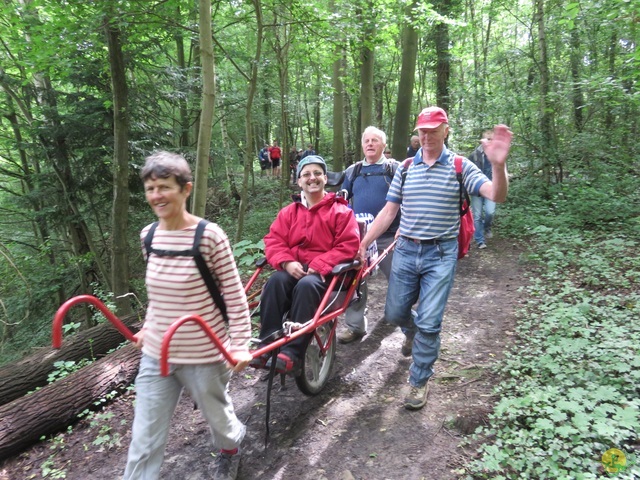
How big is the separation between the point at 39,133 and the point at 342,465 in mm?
8715

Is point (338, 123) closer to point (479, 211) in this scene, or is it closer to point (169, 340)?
point (479, 211)

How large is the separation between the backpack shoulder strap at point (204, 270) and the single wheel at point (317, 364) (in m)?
1.27

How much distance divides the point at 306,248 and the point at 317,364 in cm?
107

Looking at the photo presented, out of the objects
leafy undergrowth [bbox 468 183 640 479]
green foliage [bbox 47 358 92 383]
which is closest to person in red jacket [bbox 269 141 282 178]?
leafy undergrowth [bbox 468 183 640 479]

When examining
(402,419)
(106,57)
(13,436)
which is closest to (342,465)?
(402,419)

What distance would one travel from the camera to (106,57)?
747 centimetres

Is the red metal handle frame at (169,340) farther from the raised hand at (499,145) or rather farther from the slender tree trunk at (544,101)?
Result: the slender tree trunk at (544,101)

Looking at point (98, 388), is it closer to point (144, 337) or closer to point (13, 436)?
point (13, 436)

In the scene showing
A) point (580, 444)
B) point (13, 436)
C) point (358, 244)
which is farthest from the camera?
point (358, 244)

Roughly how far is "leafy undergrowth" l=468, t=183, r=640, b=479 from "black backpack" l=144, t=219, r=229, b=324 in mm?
2035

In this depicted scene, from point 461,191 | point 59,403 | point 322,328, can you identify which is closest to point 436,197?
point 461,191

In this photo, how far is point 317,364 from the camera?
3.59 metres

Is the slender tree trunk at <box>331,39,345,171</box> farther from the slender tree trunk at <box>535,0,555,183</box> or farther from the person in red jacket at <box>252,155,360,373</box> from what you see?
the person in red jacket at <box>252,155,360,373</box>

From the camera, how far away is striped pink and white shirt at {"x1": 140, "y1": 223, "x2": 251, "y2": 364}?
215 cm
